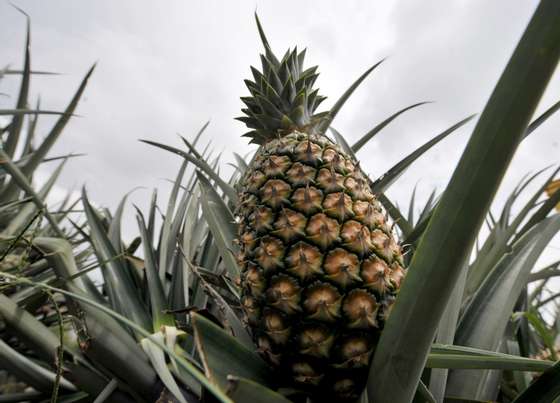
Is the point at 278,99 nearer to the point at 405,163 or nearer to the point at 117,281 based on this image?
the point at 405,163

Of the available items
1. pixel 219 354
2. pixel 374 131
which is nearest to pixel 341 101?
pixel 374 131

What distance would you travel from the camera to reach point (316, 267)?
1.88 ft

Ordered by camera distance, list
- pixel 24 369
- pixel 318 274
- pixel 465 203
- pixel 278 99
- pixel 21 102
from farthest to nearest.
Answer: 1. pixel 21 102
2. pixel 278 99
3. pixel 24 369
4. pixel 318 274
5. pixel 465 203

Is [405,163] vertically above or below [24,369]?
above

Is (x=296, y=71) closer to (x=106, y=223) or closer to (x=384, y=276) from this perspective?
(x=384, y=276)

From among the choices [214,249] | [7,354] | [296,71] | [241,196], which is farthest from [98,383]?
[296,71]

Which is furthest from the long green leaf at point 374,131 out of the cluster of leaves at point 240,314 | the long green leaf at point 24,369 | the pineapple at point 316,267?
the long green leaf at point 24,369

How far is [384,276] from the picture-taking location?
58cm

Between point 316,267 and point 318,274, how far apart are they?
1 cm

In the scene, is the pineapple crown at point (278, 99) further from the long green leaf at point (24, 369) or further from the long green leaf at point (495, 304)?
the long green leaf at point (24, 369)

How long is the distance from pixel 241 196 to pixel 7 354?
1.79 ft

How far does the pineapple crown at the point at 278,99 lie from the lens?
2.85 feet

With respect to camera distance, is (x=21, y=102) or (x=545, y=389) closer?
(x=545, y=389)

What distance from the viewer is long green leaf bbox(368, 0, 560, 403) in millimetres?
307
